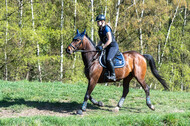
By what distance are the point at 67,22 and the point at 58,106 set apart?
14350 millimetres

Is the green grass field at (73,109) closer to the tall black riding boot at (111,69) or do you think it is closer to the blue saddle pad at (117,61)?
the tall black riding boot at (111,69)

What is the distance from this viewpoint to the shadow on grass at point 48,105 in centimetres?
805

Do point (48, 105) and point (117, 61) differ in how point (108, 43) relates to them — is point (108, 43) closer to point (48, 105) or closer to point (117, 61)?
point (117, 61)

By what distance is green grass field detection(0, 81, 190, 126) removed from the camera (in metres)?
6.15

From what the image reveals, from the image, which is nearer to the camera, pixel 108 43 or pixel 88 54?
pixel 108 43

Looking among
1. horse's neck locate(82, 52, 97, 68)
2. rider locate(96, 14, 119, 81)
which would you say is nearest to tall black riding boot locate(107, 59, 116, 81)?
rider locate(96, 14, 119, 81)

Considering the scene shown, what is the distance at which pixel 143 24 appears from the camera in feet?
78.9

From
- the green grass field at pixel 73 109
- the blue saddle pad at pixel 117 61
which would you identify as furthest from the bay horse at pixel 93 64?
the green grass field at pixel 73 109

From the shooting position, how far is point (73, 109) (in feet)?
26.9

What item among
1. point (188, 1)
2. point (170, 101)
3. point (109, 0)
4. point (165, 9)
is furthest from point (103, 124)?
point (188, 1)

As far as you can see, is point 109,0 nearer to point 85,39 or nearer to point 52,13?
point 52,13

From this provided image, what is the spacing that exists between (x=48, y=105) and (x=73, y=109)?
96 centimetres

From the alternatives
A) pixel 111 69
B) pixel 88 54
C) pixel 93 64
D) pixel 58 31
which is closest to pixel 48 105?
pixel 93 64

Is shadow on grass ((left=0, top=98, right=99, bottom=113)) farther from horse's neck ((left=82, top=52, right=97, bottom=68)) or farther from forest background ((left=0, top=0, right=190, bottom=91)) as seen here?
forest background ((left=0, top=0, right=190, bottom=91))
